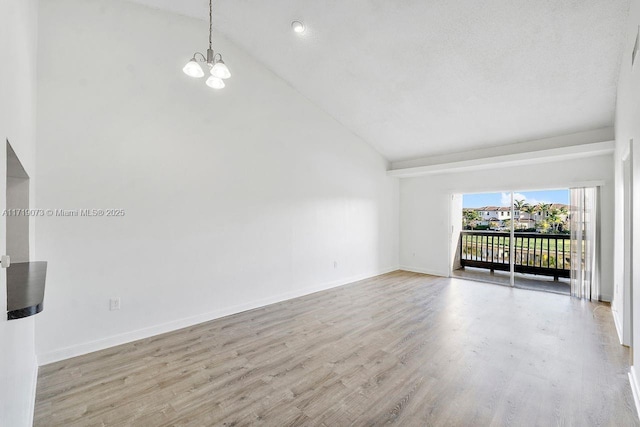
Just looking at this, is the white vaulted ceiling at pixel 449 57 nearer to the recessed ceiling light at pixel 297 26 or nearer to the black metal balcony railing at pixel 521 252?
the recessed ceiling light at pixel 297 26

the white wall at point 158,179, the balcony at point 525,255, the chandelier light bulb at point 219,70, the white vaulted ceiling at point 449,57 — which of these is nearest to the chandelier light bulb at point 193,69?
the chandelier light bulb at point 219,70

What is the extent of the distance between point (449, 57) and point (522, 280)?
4.77m

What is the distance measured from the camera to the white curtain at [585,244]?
15.0 ft

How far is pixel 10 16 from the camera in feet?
4.32

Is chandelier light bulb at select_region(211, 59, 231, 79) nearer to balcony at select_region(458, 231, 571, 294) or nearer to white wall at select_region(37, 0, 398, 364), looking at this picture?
white wall at select_region(37, 0, 398, 364)

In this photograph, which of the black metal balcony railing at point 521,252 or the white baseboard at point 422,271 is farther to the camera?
the white baseboard at point 422,271

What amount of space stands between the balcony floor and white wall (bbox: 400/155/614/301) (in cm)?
60

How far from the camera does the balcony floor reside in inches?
209

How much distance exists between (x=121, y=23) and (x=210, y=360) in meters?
3.64

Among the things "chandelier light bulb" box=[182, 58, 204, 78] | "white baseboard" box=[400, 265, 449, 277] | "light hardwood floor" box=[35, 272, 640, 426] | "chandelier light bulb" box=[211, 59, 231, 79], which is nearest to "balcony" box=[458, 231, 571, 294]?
"white baseboard" box=[400, 265, 449, 277]

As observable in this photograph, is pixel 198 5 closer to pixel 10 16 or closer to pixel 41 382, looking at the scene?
pixel 10 16

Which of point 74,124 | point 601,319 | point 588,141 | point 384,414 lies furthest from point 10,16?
point 588,141

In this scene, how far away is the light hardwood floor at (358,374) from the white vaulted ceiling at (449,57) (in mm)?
2937

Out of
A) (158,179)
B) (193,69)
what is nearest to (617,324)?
(193,69)
